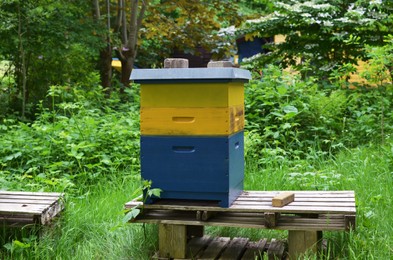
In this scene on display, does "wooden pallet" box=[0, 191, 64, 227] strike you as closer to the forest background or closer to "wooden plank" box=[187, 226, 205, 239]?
the forest background

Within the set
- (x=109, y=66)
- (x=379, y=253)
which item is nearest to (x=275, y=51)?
(x=109, y=66)

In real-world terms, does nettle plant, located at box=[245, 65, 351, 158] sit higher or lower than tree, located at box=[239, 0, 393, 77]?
lower

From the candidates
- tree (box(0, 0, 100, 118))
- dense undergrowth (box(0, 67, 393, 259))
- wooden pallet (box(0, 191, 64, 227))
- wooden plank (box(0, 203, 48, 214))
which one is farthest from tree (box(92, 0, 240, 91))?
wooden plank (box(0, 203, 48, 214))

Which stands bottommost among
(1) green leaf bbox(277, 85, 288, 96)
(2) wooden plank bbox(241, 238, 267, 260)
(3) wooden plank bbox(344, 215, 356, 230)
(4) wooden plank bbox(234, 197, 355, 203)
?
(2) wooden plank bbox(241, 238, 267, 260)

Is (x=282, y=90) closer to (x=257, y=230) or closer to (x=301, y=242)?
(x=257, y=230)

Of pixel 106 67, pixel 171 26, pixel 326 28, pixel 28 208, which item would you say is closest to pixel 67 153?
pixel 28 208

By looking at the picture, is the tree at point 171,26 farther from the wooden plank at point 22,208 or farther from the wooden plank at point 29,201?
the wooden plank at point 22,208

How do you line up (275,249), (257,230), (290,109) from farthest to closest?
(290,109) → (257,230) → (275,249)

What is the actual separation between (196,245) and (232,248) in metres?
0.26

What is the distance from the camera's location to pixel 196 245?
148 inches

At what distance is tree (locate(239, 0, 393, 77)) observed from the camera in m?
7.59

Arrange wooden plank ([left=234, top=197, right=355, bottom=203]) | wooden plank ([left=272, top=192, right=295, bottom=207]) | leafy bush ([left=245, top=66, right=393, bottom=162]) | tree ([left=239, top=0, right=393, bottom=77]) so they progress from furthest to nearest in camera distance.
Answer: tree ([left=239, top=0, right=393, bottom=77]) → leafy bush ([left=245, top=66, right=393, bottom=162]) → wooden plank ([left=234, top=197, right=355, bottom=203]) → wooden plank ([left=272, top=192, right=295, bottom=207])

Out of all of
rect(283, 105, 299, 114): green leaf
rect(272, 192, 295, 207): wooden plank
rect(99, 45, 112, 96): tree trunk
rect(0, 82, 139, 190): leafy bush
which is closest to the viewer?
rect(272, 192, 295, 207): wooden plank

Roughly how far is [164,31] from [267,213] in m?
8.06
